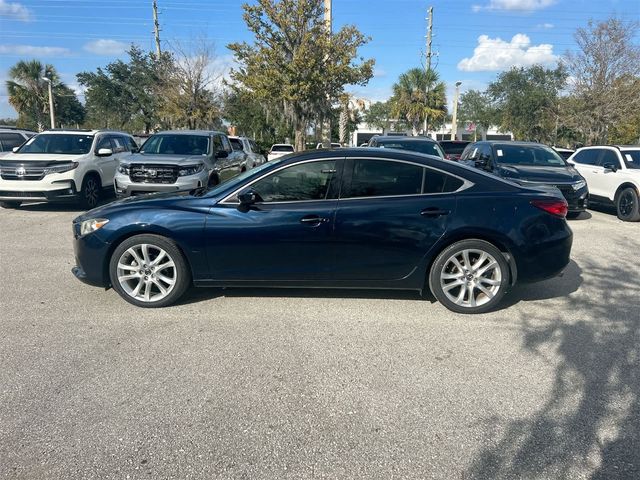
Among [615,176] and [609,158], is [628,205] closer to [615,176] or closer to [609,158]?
[615,176]

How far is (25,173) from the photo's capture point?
1016 centimetres

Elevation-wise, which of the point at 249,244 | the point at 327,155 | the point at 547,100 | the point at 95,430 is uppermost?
the point at 547,100

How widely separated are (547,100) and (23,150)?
1663 inches

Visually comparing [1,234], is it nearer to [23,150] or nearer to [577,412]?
[23,150]

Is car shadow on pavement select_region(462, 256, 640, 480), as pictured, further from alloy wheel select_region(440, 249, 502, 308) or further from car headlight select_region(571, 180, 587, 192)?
car headlight select_region(571, 180, 587, 192)

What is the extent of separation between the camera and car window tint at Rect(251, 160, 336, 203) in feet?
15.3

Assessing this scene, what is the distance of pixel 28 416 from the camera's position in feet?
9.68

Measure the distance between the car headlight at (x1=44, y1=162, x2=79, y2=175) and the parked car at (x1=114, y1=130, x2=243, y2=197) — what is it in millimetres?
1259

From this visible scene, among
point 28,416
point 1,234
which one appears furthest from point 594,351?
point 1,234

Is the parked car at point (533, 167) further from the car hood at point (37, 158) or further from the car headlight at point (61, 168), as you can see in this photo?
the car hood at point (37, 158)

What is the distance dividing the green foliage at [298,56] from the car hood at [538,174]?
46.0 ft

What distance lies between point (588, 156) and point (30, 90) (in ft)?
151

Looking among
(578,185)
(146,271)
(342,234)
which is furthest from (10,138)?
(578,185)

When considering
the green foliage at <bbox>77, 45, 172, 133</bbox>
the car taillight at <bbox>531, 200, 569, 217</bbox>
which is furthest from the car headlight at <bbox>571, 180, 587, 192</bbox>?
the green foliage at <bbox>77, 45, 172, 133</bbox>
